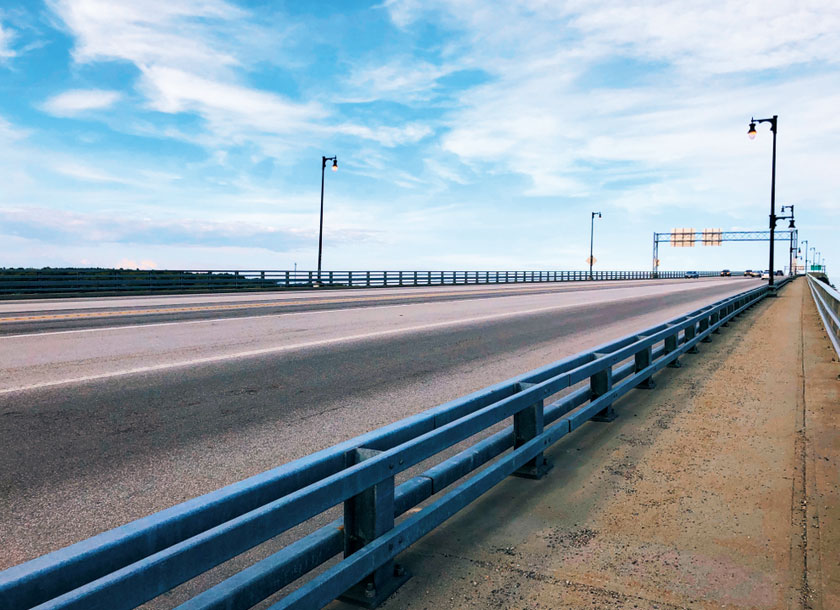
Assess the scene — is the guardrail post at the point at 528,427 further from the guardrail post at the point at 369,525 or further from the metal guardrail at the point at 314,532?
the guardrail post at the point at 369,525

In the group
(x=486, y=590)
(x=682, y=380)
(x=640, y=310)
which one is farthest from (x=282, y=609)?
(x=640, y=310)

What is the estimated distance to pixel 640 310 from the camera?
21734 mm

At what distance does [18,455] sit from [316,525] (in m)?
2.93

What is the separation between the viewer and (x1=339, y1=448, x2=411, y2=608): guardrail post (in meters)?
3.01

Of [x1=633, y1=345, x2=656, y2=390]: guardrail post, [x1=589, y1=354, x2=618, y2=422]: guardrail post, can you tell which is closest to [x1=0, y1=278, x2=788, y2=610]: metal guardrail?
[x1=589, y1=354, x2=618, y2=422]: guardrail post

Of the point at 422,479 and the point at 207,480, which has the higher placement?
the point at 422,479

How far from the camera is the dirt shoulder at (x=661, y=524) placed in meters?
3.20

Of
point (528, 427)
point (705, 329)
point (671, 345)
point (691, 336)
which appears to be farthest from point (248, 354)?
point (705, 329)

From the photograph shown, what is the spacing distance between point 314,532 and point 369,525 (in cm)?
29

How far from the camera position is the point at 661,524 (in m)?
4.01

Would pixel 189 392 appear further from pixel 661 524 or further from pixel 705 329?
pixel 705 329

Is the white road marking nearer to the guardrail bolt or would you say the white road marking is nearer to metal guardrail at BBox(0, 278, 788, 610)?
metal guardrail at BBox(0, 278, 788, 610)

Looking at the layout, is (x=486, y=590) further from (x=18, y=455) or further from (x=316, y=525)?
(x=18, y=455)

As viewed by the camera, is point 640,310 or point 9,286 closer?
point 640,310
